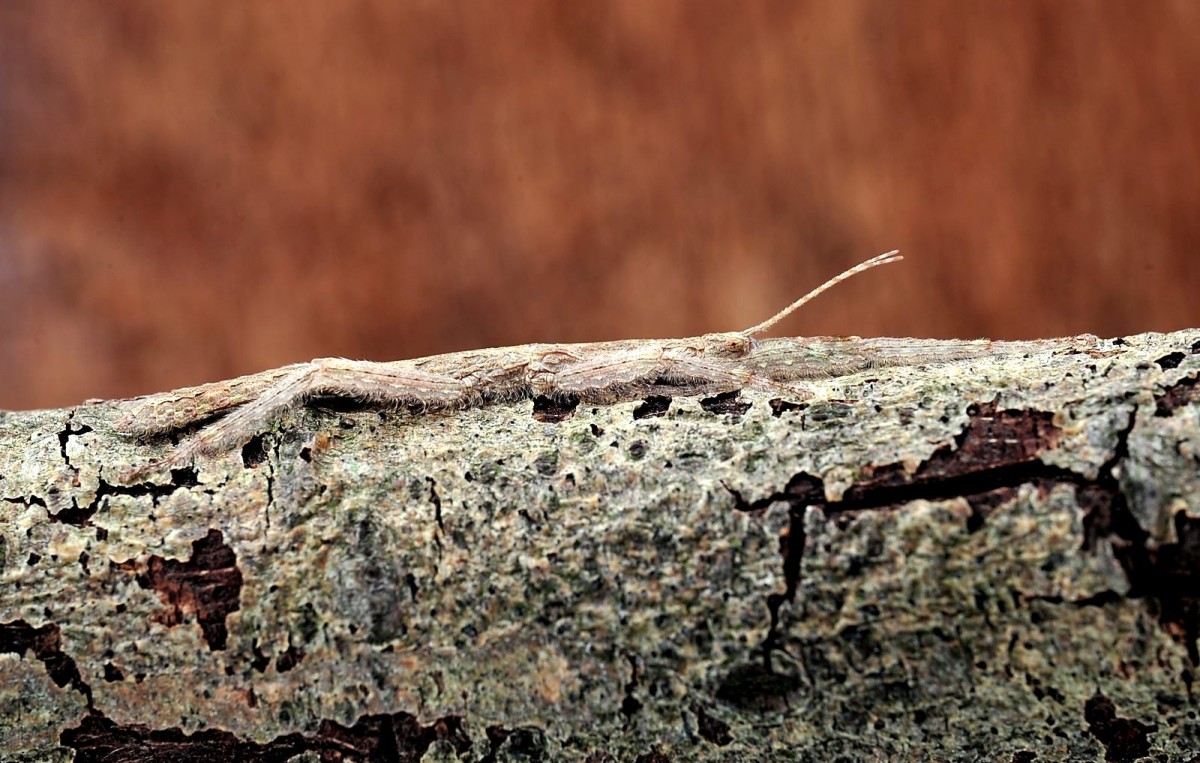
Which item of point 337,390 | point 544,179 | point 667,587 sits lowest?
point 667,587

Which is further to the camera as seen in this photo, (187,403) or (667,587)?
(187,403)

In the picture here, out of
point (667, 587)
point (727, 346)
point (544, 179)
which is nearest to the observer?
point (667, 587)

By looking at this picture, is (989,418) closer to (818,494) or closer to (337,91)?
(818,494)

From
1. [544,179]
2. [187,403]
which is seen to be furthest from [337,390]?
[544,179]

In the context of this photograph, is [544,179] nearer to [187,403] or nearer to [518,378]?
[518,378]

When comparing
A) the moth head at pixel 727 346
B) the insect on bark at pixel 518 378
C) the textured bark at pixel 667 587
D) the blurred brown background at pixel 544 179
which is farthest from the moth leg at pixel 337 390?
the blurred brown background at pixel 544 179

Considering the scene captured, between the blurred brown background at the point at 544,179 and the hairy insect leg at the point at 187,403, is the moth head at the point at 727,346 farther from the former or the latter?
the blurred brown background at the point at 544,179
